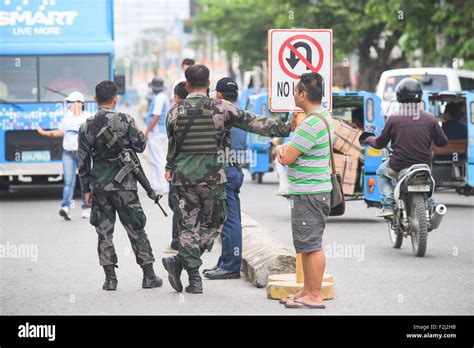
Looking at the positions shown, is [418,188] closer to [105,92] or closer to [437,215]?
[437,215]

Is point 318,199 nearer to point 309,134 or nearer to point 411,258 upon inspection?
point 309,134

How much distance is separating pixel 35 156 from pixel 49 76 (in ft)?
4.53

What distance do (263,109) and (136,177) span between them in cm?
1368

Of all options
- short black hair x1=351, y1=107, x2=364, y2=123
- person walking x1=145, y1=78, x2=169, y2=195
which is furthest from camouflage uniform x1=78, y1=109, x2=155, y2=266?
person walking x1=145, y1=78, x2=169, y2=195

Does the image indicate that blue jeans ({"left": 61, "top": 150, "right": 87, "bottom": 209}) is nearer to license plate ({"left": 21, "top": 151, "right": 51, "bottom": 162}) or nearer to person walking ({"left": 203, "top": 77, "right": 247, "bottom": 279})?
license plate ({"left": 21, "top": 151, "right": 51, "bottom": 162})

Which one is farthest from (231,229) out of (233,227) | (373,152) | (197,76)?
(373,152)


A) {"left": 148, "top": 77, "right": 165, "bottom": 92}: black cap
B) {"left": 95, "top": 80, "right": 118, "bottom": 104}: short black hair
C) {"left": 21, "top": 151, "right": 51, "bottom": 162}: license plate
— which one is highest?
{"left": 95, "top": 80, "right": 118, "bottom": 104}: short black hair

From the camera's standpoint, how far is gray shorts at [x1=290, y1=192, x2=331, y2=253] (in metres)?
8.85

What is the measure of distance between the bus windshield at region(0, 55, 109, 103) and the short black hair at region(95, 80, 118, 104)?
9.83m

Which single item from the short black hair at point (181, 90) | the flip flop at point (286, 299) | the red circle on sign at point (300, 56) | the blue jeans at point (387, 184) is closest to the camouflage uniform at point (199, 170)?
the red circle on sign at point (300, 56)

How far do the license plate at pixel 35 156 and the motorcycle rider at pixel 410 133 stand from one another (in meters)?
8.79

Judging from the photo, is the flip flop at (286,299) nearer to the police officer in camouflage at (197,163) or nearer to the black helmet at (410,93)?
the police officer in camouflage at (197,163)

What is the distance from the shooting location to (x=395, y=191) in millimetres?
12539

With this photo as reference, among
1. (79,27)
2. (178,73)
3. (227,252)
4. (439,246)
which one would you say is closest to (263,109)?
(79,27)
